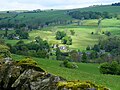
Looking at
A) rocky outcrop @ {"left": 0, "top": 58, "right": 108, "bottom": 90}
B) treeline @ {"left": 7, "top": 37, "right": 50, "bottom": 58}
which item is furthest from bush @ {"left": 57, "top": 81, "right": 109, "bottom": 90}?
treeline @ {"left": 7, "top": 37, "right": 50, "bottom": 58}

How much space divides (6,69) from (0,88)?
59.9 inches

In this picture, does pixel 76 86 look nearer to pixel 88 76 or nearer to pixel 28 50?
pixel 88 76

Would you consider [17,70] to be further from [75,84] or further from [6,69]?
[75,84]

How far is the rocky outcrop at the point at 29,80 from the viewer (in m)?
19.7

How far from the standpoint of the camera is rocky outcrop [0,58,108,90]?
19.7 m

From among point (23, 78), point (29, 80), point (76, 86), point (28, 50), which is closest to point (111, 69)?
point (23, 78)

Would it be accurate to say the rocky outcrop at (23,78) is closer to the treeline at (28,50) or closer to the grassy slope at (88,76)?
the grassy slope at (88,76)

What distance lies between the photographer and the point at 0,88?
2348 centimetres

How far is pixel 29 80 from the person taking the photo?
21.7m

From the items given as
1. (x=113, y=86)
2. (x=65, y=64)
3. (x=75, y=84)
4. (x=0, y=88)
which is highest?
(x=75, y=84)

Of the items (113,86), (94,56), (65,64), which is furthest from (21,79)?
(94,56)

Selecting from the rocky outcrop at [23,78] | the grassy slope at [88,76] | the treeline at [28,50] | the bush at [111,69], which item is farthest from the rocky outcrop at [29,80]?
the treeline at [28,50]

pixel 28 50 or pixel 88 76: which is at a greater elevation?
pixel 88 76

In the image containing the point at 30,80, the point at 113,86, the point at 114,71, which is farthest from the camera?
the point at 114,71
